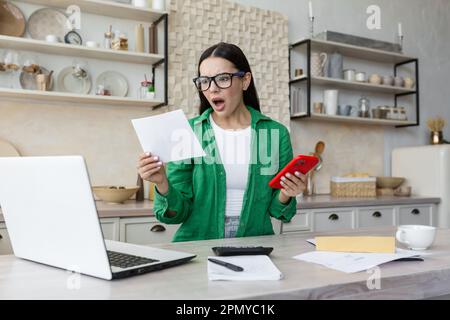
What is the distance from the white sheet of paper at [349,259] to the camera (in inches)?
42.2

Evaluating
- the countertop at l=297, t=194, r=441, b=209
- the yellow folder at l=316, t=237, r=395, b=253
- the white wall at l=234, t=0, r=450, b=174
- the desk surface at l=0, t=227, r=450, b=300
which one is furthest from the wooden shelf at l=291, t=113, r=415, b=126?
the desk surface at l=0, t=227, r=450, b=300

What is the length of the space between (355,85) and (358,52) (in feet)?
1.04

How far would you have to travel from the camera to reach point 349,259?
1.15 meters

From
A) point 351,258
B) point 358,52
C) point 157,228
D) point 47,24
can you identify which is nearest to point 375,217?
point 358,52

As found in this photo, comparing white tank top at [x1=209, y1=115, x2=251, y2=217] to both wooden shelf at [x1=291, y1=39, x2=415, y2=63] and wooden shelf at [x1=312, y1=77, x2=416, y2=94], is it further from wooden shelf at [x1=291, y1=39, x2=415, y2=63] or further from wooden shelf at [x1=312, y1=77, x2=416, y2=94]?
wooden shelf at [x1=291, y1=39, x2=415, y2=63]

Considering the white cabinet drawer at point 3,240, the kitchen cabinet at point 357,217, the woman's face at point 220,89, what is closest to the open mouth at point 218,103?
the woman's face at point 220,89

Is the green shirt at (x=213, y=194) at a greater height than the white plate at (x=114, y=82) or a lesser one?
lesser

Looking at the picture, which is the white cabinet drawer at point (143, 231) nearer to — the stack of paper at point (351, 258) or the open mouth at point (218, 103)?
the open mouth at point (218, 103)

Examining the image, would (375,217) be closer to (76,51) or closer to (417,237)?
(417,237)

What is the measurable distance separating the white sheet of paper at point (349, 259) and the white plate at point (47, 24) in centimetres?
236

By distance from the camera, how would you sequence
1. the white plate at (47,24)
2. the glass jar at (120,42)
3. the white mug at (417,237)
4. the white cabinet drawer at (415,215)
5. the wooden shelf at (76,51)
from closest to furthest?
the white mug at (417,237), the wooden shelf at (76,51), the white plate at (47,24), the glass jar at (120,42), the white cabinet drawer at (415,215)

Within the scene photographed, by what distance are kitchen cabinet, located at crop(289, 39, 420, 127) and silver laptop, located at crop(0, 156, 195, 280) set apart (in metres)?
2.76

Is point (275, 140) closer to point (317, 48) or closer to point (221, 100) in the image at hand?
point (221, 100)
